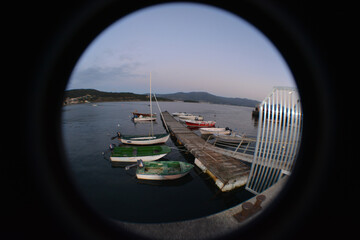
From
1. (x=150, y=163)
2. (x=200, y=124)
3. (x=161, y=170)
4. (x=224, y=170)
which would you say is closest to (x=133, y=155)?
→ (x=150, y=163)

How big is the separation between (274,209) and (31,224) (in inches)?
103

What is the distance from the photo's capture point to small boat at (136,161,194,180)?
415 inches

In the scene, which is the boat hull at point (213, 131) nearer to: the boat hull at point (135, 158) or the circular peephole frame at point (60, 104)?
the boat hull at point (135, 158)

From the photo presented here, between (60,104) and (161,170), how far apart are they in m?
10.7

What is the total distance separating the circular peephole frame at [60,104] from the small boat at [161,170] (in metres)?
9.40

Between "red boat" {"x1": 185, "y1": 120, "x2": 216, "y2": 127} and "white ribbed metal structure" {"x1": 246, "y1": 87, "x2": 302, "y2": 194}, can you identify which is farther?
"red boat" {"x1": 185, "y1": 120, "x2": 216, "y2": 127}

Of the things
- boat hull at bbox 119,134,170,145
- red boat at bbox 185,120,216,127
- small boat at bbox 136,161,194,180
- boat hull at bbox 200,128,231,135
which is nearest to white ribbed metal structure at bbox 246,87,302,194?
small boat at bbox 136,161,194,180

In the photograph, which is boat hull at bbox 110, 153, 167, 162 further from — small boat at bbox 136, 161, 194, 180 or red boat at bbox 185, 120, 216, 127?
red boat at bbox 185, 120, 216, 127

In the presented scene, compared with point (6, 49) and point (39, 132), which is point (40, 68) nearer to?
point (6, 49)

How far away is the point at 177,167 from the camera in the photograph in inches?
453

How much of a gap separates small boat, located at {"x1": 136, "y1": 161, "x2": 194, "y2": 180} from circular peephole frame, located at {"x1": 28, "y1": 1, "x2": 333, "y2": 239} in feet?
30.9

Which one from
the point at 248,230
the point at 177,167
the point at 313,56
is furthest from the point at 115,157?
the point at 313,56

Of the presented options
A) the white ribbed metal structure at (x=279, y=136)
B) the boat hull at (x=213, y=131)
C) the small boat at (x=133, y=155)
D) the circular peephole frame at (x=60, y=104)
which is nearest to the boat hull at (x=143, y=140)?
the small boat at (x=133, y=155)

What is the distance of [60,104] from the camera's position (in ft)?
5.01
